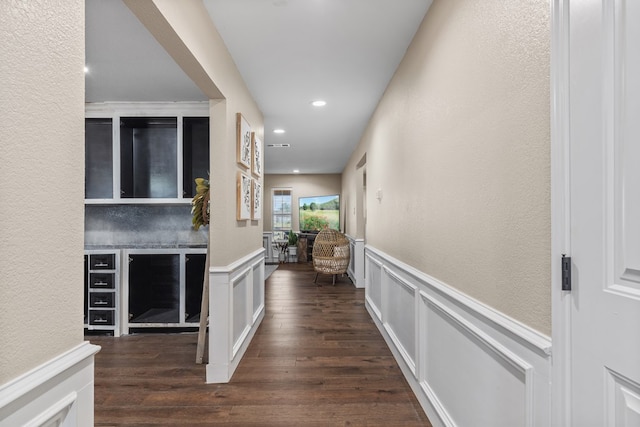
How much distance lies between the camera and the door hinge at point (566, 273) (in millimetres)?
931

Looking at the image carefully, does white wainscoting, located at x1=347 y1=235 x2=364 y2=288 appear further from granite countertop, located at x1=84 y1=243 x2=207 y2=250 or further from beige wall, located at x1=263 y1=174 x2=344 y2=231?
beige wall, located at x1=263 y1=174 x2=344 y2=231

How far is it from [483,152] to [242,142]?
1.99m

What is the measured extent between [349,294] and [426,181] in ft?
11.7

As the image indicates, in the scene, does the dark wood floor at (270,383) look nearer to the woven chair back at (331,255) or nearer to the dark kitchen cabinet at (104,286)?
the dark kitchen cabinet at (104,286)

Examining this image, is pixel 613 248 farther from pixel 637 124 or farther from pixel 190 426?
pixel 190 426

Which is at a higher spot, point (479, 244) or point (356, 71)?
point (356, 71)

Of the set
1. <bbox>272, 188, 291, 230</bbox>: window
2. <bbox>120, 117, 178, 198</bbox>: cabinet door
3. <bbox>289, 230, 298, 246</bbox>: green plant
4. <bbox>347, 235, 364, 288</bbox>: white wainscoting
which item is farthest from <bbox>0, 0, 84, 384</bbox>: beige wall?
<bbox>272, 188, 291, 230</bbox>: window

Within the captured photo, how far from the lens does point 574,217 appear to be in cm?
92


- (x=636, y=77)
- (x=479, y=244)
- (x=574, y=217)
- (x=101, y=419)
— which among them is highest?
(x=636, y=77)

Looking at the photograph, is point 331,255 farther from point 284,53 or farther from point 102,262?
point 284,53

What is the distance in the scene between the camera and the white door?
762 mm

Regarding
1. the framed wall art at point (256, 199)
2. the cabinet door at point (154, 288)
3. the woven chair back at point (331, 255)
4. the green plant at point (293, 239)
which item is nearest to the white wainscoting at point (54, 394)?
the framed wall art at point (256, 199)

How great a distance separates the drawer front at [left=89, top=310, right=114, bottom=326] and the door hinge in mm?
3834

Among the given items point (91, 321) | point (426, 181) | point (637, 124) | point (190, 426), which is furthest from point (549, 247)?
point (91, 321)
